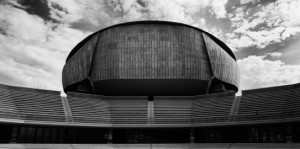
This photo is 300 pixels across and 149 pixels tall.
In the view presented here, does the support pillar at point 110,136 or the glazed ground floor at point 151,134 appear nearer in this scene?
the glazed ground floor at point 151,134

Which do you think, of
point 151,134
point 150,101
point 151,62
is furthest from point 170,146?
point 151,62

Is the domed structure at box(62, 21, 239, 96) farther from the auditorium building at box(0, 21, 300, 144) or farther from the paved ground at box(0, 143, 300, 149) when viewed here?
the paved ground at box(0, 143, 300, 149)

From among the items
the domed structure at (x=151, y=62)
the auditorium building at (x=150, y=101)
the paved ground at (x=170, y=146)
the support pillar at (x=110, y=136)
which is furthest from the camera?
the domed structure at (x=151, y=62)

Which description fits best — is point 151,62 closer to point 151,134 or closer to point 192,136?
point 151,134

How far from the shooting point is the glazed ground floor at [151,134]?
2572cm

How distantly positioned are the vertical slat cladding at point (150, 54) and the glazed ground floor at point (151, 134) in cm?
927

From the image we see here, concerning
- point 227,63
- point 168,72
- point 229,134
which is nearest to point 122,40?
point 168,72

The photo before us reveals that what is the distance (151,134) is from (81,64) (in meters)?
18.4

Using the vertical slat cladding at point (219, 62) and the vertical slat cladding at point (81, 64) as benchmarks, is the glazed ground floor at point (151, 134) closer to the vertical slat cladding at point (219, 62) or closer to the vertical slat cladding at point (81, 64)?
the vertical slat cladding at point (219, 62)

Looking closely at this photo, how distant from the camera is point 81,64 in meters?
40.9

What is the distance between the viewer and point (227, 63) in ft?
138

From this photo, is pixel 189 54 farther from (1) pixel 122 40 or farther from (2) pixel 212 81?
(1) pixel 122 40

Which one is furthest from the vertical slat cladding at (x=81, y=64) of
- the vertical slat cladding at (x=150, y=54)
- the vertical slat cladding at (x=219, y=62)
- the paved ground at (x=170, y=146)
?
the vertical slat cladding at (x=219, y=62)

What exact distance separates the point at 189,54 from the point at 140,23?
9690 mm
